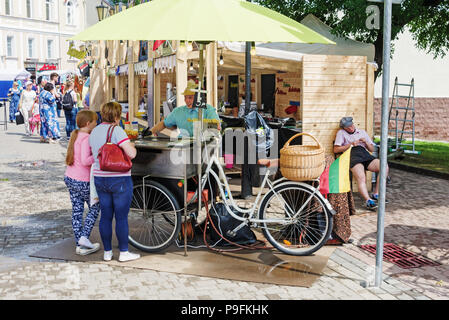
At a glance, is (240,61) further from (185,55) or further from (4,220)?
(4,220)

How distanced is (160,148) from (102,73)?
52.4ft

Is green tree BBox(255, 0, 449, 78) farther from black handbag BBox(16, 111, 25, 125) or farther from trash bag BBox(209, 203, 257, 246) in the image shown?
black handbag BBox(16, 111, 25, 125)

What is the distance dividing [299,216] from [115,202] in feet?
6.43

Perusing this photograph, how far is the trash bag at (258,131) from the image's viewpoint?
8562mm

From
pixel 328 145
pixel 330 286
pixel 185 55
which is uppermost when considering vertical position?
pixel 185 55

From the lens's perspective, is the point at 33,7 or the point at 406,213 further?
the point at 33,7

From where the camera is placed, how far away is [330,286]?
15.9 ft

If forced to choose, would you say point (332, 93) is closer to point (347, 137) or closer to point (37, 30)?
point (347, 137)

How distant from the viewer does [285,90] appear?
14047 mm

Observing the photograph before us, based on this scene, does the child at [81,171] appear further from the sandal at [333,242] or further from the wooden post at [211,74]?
the wooden post at [211,74]

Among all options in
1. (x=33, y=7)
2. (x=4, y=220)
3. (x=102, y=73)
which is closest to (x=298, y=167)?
(x=4, y=220)

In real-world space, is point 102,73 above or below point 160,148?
above
